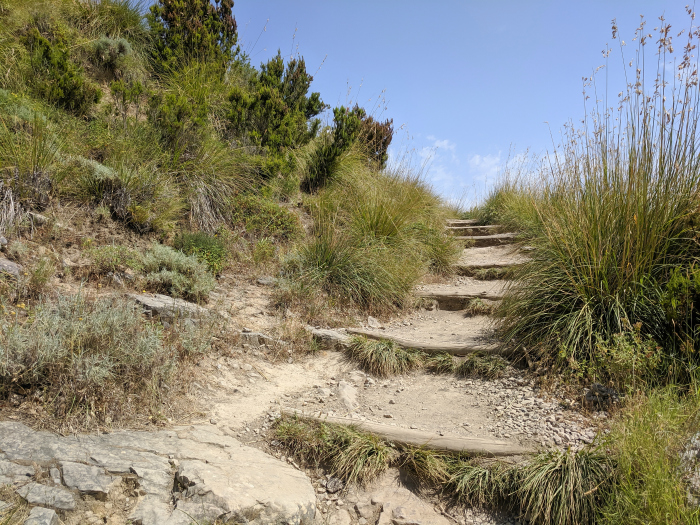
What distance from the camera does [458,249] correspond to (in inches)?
298

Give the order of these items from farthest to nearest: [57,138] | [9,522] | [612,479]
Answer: [57,138]
[612,479]
[9,522]

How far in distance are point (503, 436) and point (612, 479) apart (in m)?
0.79

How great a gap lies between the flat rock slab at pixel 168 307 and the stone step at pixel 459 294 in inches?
125

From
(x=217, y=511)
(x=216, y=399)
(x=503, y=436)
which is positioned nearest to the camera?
(x=217, y=511)

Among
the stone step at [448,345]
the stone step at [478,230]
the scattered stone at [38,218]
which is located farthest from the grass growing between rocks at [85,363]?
the stone step at [478,230]

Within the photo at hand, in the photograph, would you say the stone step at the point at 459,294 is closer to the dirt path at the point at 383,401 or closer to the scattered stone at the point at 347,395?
the dirt path at the point at 383,401

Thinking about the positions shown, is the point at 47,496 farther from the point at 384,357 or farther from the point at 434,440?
the point at 384,357

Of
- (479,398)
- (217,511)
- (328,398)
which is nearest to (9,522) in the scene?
(217,511)

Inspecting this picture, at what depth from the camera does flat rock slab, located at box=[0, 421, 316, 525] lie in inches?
85.4

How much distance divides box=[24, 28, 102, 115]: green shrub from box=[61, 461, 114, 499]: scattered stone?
5625mm

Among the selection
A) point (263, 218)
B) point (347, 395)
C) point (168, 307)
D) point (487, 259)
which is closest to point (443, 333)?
point (347, 395)

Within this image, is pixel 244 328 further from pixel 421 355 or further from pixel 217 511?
pixel 217 511

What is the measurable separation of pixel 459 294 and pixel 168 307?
3785 millimetres

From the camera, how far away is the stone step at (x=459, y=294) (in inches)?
231
